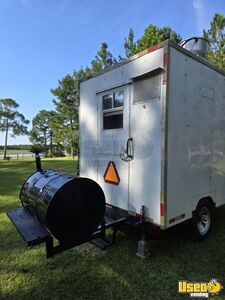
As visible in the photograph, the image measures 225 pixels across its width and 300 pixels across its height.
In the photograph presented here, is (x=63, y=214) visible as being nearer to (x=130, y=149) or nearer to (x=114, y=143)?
(x=130, y=149)

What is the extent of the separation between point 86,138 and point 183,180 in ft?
6.90

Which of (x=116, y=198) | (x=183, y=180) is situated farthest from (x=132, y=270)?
(x=183, y=180)

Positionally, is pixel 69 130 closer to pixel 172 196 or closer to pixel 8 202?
pixel 8 202

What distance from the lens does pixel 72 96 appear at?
108 feet

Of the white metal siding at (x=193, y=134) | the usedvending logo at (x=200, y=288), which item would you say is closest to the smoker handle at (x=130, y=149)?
the white metal siding at (x=193, y=134)

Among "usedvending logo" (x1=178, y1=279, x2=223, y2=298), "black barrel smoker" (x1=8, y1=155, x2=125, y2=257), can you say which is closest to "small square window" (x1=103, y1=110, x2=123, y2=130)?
"black barrel smoker" (x1=8, y1=155, x2=125, y2=257)

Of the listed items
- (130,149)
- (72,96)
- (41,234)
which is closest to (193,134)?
(130,149)

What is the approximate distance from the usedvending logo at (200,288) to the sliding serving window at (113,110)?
2.40 meters

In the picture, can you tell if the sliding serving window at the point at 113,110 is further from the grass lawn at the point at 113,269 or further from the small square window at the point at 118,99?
the grass lawn at the point at 113,269

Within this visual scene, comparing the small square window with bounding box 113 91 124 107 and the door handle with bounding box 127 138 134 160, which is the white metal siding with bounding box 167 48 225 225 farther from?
the small square window with bounding box 113 91 124 107

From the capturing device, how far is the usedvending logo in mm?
2577

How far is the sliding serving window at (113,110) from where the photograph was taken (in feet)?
11.9

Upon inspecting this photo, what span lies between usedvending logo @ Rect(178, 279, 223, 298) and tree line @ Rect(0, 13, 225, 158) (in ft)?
9.12

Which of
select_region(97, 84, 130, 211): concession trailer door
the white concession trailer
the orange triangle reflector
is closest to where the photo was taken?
the white concession trailer
